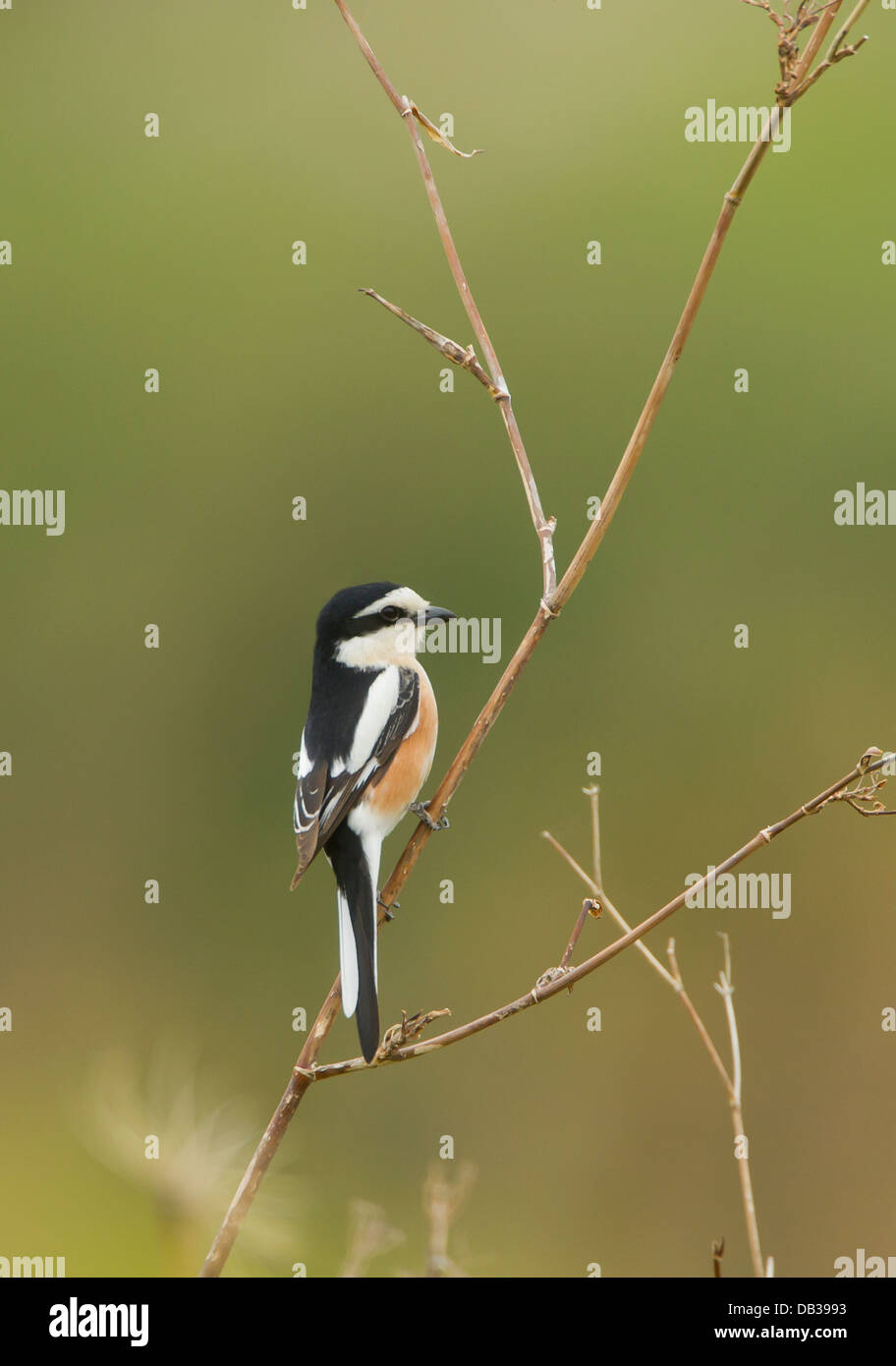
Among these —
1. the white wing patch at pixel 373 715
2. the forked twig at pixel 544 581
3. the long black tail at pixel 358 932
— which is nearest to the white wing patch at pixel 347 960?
the long black tail at pixel 358 932

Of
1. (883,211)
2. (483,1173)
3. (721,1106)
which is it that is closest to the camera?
(483,1173)

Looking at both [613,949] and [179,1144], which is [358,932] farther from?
[613,949]

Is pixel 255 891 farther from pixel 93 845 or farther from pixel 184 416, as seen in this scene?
pixel 184 416

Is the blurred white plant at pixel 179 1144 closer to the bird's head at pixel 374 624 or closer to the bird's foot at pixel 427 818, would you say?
the bird's foot at pixel 427 818

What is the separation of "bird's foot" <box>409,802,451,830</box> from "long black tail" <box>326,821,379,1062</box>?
0.15 metres

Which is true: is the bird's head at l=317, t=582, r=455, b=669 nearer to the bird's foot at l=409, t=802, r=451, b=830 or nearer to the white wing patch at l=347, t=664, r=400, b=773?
the white wing patch at l=347, t=664, r=400, b=773

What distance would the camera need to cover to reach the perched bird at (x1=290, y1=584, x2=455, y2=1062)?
2.96 metres

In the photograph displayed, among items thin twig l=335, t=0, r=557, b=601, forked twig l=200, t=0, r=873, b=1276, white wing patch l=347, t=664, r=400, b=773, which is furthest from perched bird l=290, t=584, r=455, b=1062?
thin twig l=335, t=0, r=557, b=601

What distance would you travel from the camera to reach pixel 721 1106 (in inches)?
229

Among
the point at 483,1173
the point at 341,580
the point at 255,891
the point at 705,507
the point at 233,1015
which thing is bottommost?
the point at 483,1173

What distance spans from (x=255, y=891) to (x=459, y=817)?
0.92 m

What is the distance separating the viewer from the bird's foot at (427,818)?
2.19m

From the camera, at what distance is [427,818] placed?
7.33 ft

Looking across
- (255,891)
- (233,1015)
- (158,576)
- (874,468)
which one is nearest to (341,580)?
(158,576)
